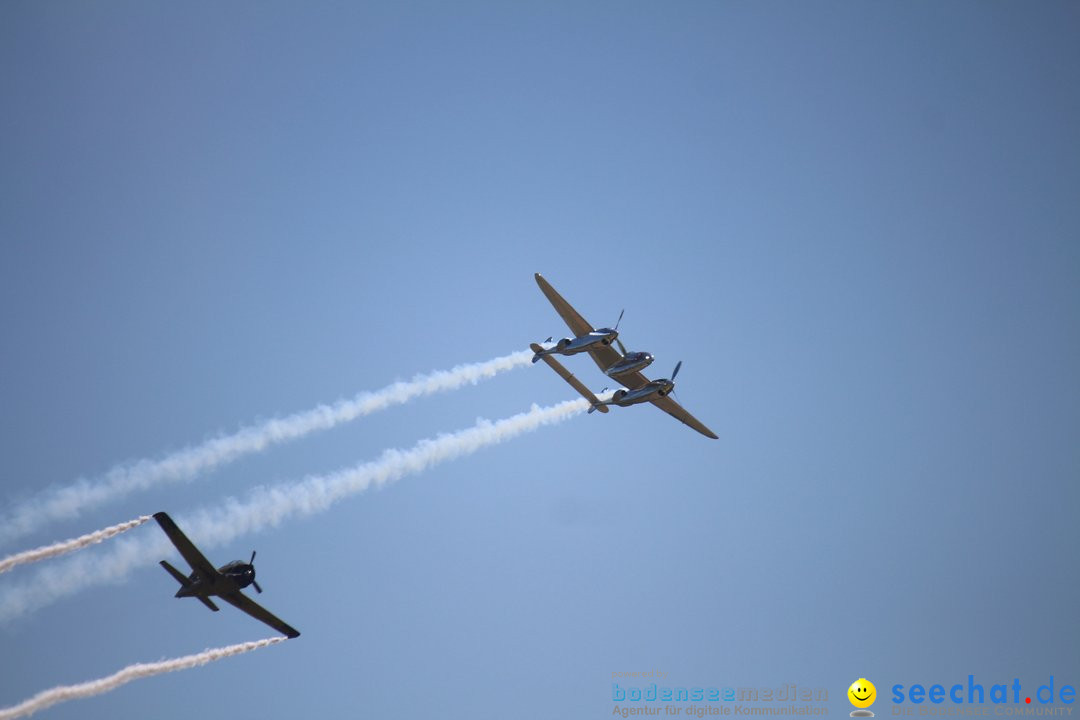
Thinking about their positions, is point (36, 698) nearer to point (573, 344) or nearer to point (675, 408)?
point (573, 344)

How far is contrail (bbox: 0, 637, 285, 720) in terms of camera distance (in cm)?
6050

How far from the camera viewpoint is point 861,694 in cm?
7288

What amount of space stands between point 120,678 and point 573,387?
39.6 meters

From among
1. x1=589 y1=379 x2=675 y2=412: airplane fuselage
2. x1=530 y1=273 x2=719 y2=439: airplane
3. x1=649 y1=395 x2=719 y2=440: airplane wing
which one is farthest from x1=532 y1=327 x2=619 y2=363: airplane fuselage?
x1=649 y1=395 x2=719 y2=440: airplane wing

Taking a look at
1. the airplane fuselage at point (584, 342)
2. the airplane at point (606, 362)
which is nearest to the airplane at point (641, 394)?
the airplane at point (606, 362)

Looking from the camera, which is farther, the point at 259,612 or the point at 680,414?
the point at 680,414

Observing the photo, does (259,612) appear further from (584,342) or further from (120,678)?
(584,342)

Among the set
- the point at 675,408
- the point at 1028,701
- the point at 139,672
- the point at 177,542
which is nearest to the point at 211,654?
the point at 139,672

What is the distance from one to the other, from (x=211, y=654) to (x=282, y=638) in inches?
183

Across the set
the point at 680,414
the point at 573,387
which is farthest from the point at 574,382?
the point at 680,414

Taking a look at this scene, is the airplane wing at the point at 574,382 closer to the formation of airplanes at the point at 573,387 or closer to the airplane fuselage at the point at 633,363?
the formation of airplanes at the point at 573,387

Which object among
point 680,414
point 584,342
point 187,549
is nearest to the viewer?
point 187,549

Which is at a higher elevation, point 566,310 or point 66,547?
point 566,310

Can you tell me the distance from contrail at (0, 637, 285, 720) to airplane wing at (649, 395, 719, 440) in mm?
38162
